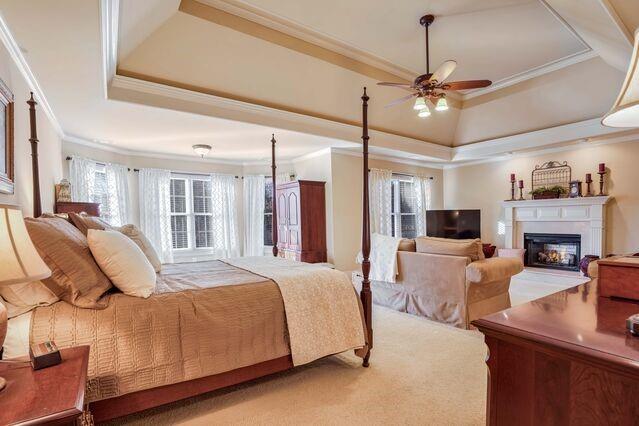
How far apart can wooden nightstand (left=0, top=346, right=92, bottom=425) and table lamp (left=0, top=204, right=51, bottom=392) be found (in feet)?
0.23

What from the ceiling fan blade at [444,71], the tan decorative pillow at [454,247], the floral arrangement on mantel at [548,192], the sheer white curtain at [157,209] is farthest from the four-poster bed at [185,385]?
the floral arrangement on mantel at [548,192]

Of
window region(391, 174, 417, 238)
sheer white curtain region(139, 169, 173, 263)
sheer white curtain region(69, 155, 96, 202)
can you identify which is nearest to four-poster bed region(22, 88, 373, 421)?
sheer white curtain region(69, 155, 96, 202)

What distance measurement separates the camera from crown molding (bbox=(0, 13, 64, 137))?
2100 mm

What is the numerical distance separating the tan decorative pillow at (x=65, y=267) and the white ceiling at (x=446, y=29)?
8.51ft

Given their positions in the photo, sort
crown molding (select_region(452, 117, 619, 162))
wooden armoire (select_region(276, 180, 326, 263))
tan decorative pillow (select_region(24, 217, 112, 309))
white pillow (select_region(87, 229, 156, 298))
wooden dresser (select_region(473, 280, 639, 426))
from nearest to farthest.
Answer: wooden dresser (select_region(473, 280, 639, 426)), tan decorative pillow (select_region(24, 217, 112, 309)), white pillow (select_region(87, 229, 156, 298)), crown molding (select_region(452, 117, 619, 162)), wooden armoire (select_region(276, 180, 326, 263))

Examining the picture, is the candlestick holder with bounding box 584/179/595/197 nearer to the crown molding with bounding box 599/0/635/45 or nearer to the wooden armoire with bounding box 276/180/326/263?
the crown molding with bounding box 599/0/635/45

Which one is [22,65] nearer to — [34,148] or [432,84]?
[34,148]

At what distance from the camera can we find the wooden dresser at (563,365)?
2.70 feet

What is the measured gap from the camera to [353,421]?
75.1 inches

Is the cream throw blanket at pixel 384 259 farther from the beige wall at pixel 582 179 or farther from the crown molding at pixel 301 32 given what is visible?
the beige wall at pixel 582 179

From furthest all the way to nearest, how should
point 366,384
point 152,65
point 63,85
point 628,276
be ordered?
point 152,65
point 63,85
point 366,384
point 628,276

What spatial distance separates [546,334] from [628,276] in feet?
1.97

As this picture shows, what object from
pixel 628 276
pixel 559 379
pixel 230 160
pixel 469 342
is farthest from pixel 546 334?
pixel 230 160

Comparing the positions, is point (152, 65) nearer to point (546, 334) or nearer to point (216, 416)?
point (216, 416)
